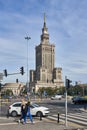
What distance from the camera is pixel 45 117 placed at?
29.0 meters

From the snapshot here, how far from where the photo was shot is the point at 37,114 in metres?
29.5

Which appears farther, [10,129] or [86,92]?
[86,92]

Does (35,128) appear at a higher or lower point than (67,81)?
lower

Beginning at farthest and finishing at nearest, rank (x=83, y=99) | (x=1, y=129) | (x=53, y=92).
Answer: (x=53, y=92) < (x=83, y=99) < (x=1, y=129)

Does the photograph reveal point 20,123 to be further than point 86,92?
No

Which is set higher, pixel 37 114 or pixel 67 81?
pixel 67 81

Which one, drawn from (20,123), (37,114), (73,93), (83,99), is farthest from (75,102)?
(73,93)

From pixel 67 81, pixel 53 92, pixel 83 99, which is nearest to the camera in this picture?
pixel 67 81

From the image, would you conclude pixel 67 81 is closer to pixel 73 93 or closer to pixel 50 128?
pixel 50 128

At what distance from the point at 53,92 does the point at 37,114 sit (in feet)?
496

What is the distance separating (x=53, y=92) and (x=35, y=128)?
6304 inches

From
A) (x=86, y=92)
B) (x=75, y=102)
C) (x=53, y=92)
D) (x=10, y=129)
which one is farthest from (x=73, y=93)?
(x=10, y=129)

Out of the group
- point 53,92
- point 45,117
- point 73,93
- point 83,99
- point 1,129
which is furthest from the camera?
point 53,92

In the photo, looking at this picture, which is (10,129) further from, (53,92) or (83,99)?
(53,92)
